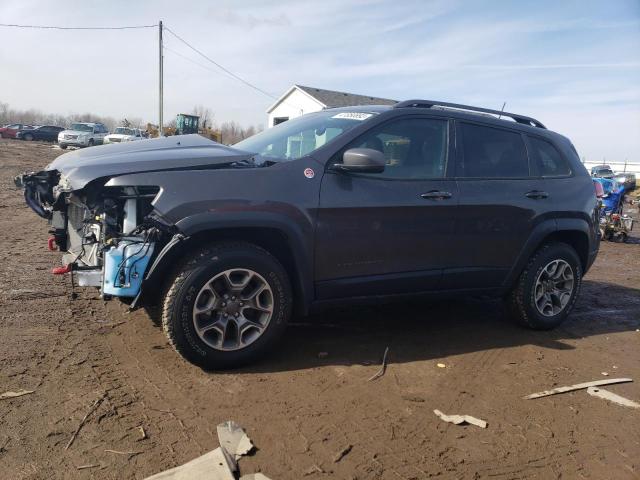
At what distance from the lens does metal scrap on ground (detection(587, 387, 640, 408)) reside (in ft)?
11.9

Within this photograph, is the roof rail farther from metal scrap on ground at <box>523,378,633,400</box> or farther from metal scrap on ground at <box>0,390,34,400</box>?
metal scrap on ground at <box>0,390,34,400</box>

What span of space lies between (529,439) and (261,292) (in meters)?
1.91

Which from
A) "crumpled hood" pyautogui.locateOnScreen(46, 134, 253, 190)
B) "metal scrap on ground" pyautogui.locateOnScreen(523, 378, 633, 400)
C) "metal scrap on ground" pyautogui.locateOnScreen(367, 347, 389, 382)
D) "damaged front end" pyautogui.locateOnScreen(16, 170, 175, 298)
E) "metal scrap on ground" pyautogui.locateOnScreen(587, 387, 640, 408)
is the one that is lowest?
"metal scrap on ground" pyautogui.locateOnScreen(587, 387, 640, 408)

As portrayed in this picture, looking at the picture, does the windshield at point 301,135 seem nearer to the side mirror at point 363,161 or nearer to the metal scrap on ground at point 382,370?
the side mirror at point 363,161

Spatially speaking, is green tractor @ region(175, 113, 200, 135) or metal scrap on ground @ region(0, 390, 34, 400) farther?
green tractor @ region(175, 113, 200, 135)

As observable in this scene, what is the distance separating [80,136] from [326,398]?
1499 inches

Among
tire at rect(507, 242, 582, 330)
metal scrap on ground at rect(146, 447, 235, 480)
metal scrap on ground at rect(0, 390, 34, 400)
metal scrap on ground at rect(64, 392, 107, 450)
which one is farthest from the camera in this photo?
tire at rect(507, 242, 582, 330)

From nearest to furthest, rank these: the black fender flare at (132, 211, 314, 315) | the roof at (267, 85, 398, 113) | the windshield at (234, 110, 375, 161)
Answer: the black fender flare at (132, 211, 314, 315) < the windshield at (234, 110, 375, 161) < the roof at (267, 85, 398, 113)

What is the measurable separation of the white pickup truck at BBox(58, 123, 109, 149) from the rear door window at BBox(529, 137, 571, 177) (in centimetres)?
3543

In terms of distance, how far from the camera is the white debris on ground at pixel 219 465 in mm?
2414

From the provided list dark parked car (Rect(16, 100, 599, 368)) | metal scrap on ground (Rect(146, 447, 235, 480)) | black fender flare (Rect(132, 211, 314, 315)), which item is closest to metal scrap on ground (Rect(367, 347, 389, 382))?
dark parked car (Rect(16, 100, 599, 368))

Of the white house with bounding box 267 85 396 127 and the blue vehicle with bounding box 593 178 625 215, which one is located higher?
the white house with bounding box 267 85 396 127

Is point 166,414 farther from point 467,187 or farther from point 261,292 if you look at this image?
point 467,187

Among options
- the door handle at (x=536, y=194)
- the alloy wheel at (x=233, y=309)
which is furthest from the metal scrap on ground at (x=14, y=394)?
the door handle at (x=536, y=194)
